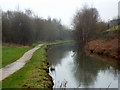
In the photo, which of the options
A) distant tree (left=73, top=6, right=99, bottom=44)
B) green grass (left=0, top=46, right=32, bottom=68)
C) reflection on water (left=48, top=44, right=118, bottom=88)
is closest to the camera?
reflection on water (left=48, top=44, right=118, bottom=88)

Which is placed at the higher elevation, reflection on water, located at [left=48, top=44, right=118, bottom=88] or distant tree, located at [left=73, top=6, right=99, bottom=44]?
distant tree, located at [left=73, top=6, right=99, bottom=44]

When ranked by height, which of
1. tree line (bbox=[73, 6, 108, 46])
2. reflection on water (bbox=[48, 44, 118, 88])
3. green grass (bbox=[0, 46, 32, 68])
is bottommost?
reflection on water (bbox=[48, 44, 118, 88])

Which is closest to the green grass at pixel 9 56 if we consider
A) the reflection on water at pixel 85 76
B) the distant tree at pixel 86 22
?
the reflection on water at pixel 85 76

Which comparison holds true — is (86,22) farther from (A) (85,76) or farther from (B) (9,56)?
(A) (85,76)

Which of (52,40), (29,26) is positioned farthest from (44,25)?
(29,26)

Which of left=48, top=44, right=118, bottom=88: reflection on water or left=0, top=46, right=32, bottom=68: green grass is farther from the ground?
left=0, top=46, right=32, bottom=68: green grass

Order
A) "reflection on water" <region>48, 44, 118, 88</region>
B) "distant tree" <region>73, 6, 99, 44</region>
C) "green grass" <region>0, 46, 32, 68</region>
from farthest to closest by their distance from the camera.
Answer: "distant tree" <region>73, 6, 99, 44</region>, "green grass" <region>0, 46, 32, 68</region>, "reflection on water" <region>48, 44, 118, 88</region>

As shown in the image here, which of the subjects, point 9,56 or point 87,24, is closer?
point 9,56

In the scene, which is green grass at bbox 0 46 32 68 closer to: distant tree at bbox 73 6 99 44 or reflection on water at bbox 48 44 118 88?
reflection on water at bbox 48 44 118 88

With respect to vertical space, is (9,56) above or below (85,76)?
above

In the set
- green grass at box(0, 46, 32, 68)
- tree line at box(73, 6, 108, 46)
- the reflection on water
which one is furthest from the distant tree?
the reflection on water

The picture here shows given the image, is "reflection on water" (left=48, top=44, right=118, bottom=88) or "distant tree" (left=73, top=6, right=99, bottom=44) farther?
"distant tree" (left=73, top=6, right=99, bottom=44)

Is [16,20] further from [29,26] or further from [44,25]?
[44,25]

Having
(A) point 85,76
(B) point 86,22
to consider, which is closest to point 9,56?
(A) point 85,76
